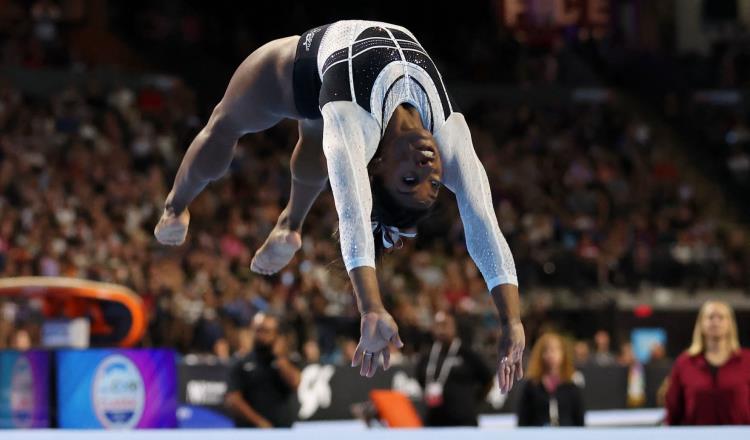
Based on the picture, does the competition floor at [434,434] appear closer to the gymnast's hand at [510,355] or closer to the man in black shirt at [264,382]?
the gymnast's hand at [510,355]

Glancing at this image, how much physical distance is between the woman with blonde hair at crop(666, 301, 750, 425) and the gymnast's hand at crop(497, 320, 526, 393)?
2.14m

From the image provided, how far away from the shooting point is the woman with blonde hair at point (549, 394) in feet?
22.4

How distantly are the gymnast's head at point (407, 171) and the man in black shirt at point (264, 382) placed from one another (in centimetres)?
323

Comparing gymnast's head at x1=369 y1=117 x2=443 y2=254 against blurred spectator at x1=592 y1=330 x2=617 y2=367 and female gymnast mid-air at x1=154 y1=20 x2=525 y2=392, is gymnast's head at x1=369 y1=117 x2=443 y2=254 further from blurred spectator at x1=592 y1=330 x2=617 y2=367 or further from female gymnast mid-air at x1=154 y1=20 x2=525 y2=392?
blurred spectator at x1=592 y1=330 x2=617 y2=367

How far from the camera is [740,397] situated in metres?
5.88

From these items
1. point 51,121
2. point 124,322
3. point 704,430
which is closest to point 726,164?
point 51,121

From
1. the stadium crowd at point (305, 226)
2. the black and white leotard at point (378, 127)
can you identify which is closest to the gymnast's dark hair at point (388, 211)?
the black and white leotard at point (378, 127)

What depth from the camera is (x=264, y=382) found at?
7203 mm

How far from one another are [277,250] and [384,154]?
1359mm

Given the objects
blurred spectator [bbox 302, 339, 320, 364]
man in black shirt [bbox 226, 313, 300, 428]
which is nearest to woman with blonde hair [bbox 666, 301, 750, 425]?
man in black shirt [bbox 226, 313, 300, 428]

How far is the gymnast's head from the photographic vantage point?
13.0ft

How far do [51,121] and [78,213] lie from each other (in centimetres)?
189

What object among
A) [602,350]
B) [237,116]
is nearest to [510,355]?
[237,116]

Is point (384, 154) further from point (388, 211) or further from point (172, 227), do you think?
point (172, 227)
